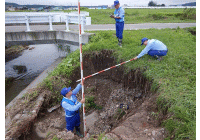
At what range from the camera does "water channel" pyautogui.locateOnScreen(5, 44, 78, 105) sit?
7777mm

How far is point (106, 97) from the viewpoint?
19.7 ft

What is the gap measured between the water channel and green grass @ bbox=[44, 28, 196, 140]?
8.61ft

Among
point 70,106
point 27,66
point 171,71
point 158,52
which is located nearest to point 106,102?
point 70,106

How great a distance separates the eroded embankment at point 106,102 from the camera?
4.23 m

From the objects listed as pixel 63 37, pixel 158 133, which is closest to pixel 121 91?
pixel 158 133

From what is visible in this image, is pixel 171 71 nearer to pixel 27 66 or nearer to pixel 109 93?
pixel 109 93

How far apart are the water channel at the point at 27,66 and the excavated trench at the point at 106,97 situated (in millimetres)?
2861

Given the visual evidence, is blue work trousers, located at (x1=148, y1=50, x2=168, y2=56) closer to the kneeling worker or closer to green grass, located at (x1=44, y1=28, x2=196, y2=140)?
the kneeling worker

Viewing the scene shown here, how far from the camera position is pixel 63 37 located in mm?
8719

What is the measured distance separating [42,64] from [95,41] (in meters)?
5.15

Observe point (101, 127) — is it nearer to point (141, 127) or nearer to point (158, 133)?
point (141, 127)

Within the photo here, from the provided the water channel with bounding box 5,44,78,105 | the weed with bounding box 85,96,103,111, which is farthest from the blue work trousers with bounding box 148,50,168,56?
the water channel with bounding box 5,44,78,105

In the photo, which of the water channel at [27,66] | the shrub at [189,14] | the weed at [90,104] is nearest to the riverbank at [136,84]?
the weed at [90,104]

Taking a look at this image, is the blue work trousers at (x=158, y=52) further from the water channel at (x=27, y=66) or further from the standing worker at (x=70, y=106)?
the water channel at (x=27, y=66)
